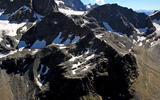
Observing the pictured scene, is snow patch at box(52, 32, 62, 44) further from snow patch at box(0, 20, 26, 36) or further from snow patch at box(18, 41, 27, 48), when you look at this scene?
snow patch at box(0, 20, 26, 36)

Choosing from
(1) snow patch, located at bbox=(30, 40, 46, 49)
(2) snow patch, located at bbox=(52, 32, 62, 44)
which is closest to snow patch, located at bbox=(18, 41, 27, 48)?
(1) snow patch, located at bbox=(30, 40, 46, 49)

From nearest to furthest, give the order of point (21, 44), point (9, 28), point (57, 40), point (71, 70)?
point (71, 70)
point (57, 40)
point (21, 44)
point (9, 28)

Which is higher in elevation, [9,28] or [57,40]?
[9,28]

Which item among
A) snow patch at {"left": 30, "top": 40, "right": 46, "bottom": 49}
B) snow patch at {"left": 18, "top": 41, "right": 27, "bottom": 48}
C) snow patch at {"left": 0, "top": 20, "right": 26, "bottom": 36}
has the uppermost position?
snow patch at {"left": 0, "top": 20, "right": 26, "bottom": 36}

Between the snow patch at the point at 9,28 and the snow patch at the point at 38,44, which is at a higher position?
the snow patch at the point at 9,28

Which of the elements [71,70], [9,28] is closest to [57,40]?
[71,70]

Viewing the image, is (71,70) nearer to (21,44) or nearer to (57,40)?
(57,40)

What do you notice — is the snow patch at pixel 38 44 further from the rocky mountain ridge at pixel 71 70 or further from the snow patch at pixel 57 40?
the snow patch at pixel 57 40

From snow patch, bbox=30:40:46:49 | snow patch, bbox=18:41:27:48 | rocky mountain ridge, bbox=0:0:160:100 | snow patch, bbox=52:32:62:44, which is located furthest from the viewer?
snow patch, bbox=18:41:27:48

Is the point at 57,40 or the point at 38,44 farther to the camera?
the point at 38,44

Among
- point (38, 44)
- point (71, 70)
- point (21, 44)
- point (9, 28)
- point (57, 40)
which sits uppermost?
point (71, 70)

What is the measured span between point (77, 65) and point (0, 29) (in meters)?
115

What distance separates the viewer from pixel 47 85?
100500 millimetres

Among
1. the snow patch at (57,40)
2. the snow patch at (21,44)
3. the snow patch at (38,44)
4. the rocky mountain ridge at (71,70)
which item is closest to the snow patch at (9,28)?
the rocky mountain ridge at (71,70)
